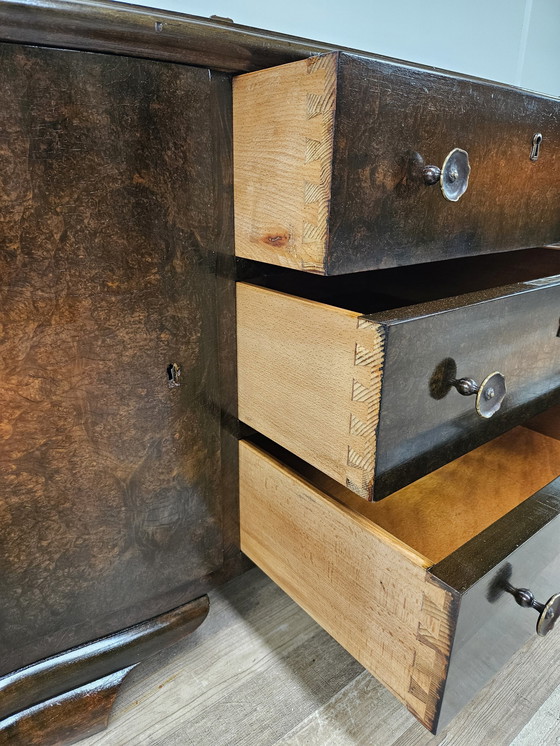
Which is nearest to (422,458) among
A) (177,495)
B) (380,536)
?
(380,536)

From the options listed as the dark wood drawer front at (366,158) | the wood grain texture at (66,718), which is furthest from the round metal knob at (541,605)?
the wood grain texture at (66,718)

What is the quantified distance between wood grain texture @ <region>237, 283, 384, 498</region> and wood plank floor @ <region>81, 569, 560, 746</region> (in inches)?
12.0

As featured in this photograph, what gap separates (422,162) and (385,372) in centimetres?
21

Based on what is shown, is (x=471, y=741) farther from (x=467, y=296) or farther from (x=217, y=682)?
(x=467, y=296)

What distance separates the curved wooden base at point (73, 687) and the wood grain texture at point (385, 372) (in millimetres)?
294

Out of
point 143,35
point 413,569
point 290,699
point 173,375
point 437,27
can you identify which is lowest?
point 290,699

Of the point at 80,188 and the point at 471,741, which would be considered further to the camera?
the point at 471,741

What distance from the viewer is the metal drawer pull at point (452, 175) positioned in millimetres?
470

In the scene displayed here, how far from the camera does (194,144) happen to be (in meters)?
0.50

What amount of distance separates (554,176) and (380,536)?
508 millimetres

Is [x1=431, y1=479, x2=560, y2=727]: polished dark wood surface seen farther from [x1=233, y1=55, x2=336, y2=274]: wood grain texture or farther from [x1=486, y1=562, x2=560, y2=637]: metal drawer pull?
[x1=233, y1=55, x2=336, y2=274]: wood grain texture

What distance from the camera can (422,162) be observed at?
0.48 meters

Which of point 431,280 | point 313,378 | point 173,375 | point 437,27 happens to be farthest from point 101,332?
point 437,27

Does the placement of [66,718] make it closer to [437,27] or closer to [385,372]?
[385,372]
